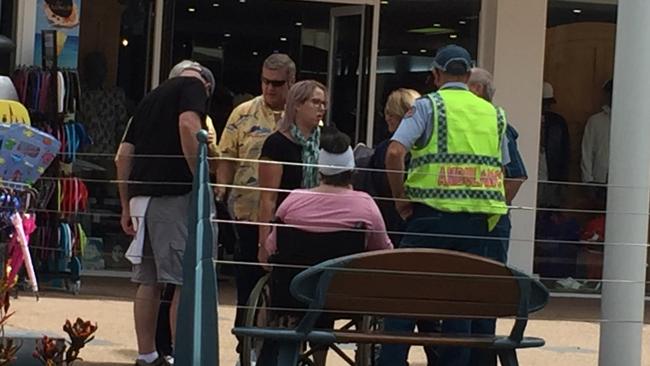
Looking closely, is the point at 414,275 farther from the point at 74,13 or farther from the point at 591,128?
the point at 591,128

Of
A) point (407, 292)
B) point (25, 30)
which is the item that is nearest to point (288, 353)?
point (407, 292)

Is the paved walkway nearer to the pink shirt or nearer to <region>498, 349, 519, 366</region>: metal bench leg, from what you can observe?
the pink shirt

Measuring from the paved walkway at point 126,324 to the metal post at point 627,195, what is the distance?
0.91 ft

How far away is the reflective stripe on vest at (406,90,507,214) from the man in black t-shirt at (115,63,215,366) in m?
1.30

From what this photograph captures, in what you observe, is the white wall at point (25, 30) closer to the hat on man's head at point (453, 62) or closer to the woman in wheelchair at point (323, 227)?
the woman in wheelchair at point (323, 227)

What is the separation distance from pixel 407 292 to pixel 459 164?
0.91m

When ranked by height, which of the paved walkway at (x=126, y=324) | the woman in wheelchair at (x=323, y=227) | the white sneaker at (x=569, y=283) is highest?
the woman in wheelchair at (x=323, y=227)

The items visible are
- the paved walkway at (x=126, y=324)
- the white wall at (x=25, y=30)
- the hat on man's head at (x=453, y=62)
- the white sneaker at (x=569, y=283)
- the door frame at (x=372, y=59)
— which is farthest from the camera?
the door frame at (x=372, y=59)

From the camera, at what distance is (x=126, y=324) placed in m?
9.08

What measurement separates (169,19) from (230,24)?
719 millimetres

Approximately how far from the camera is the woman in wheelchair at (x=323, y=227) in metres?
6.34

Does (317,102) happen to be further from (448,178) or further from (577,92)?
(577,92)

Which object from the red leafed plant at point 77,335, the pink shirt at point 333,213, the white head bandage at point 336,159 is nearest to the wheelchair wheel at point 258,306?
the pink shirt at point 333,213

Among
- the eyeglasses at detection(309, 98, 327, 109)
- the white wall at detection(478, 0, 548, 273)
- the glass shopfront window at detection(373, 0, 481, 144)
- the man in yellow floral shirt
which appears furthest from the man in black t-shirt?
the glass shopfront window at detection(373, 0, 481, 144)
